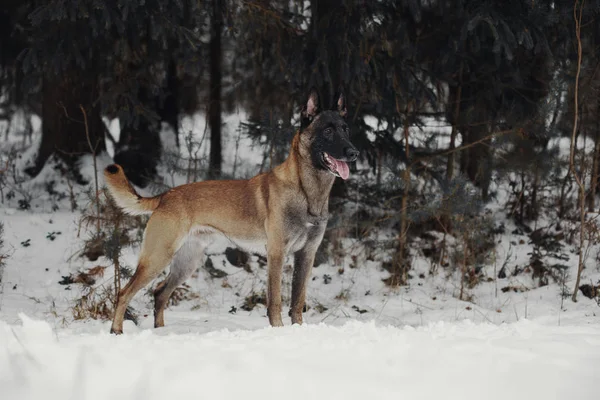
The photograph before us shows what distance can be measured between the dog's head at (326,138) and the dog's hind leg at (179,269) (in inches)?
59.1

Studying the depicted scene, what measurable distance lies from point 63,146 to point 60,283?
159 inches

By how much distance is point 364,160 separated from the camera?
9.23 metres

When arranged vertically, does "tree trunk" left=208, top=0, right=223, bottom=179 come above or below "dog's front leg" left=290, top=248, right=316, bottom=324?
above

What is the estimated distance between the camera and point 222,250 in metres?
8.91

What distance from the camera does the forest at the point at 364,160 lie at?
7219 millimetres

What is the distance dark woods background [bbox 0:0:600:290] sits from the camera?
751 centimetres

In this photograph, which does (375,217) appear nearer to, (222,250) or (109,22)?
(222,250)

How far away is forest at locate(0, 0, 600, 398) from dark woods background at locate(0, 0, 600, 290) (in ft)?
0.11

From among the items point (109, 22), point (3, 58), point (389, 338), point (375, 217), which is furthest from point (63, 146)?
point (389, 338)

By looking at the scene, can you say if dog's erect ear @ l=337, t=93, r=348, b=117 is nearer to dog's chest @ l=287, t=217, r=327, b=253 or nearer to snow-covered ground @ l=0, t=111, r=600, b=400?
dog's chest @ l=287, t=217, r=327, b=253

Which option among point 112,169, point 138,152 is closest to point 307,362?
point 112,169

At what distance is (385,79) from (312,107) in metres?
3.03

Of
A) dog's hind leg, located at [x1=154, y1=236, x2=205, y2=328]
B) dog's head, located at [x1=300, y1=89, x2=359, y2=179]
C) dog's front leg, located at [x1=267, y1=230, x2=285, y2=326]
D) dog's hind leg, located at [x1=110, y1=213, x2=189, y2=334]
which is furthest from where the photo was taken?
dog's hind leg, located at [x1=154, y1=236, x2=205, y2=328]

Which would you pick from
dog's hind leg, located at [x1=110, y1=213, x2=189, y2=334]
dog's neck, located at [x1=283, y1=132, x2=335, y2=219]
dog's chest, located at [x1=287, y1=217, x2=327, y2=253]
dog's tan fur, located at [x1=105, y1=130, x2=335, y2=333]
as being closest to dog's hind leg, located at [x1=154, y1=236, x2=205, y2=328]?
dog's tan fur, located at [x1=105, y1=130, x2=335, y2=333]
